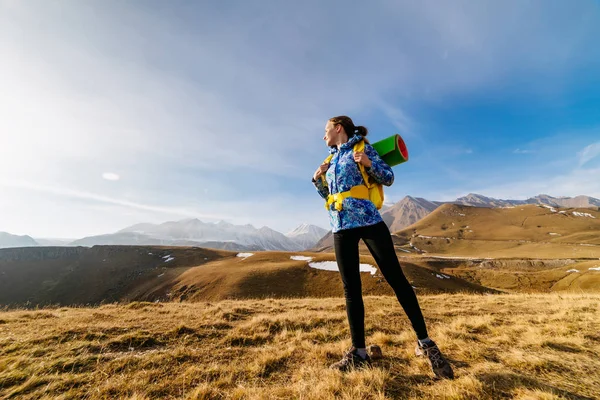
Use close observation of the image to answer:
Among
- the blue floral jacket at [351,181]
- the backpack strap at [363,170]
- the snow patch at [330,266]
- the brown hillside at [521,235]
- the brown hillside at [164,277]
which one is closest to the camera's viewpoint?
the blue floral jacket at [351,181]

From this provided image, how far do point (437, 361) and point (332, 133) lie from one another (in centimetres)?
392

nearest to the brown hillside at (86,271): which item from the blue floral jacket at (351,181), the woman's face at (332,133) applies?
the woman's face at (332,133)

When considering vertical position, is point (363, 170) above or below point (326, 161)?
below

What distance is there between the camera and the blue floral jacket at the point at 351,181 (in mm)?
3836

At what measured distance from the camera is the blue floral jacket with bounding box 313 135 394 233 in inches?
151

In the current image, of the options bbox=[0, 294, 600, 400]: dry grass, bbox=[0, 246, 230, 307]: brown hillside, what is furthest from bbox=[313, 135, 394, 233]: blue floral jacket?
bbox=[0, 246, 230, 307]: brown hillside

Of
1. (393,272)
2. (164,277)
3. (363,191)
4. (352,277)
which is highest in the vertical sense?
(363,191)

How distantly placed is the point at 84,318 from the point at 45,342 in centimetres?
291

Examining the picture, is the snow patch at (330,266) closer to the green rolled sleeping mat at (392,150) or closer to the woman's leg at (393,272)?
the woman's leg at (393,272)

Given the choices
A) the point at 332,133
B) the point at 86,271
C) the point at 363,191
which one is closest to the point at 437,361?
the point at 363,191

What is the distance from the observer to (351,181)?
4035mm

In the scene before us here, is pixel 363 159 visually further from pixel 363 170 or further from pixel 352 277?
pixel 352 277

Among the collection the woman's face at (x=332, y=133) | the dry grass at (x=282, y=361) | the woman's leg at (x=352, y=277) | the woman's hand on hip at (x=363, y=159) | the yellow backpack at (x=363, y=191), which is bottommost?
the dry grass at (x=282, y=361)

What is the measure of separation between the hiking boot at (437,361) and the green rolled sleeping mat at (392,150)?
279 centimetres
